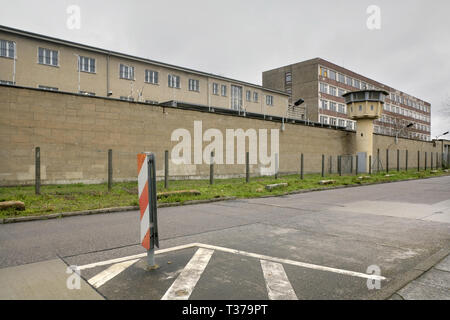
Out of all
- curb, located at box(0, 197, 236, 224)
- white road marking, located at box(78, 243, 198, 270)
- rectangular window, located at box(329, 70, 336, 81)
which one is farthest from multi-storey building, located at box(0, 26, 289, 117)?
rectangular window, located at box(329, 70, 336, 81)

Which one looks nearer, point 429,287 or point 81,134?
point 429,287

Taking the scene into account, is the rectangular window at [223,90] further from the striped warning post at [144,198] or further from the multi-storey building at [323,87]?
the striped warning post at [144,198]

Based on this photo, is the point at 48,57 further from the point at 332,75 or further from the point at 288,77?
the point at 332,75

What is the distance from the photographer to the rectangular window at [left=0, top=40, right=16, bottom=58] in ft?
86.3

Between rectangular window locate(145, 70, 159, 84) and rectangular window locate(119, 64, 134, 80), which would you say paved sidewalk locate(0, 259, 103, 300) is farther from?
rectangular window locate(145, 70, 159, 84)

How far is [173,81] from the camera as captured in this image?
36.7 metres

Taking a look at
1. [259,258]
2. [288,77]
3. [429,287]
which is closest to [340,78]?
[288,77]

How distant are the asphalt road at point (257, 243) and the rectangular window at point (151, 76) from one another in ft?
94.9

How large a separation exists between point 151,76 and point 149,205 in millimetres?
33480

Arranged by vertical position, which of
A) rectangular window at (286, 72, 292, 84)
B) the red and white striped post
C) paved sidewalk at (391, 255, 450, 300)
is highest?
rectangular window at (286, 72, 292, 84)

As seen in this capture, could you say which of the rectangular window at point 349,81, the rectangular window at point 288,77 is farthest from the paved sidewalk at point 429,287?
the rectangular window at point 349,81

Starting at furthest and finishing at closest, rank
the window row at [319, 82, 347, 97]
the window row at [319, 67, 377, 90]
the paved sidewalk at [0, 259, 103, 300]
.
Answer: the window row at [319, 67, 377, 90]
the window row at [319, 82, 347, 97]
the paved sidewalk at [0, 259, 103, 300]

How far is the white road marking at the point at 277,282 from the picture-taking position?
3039mm
